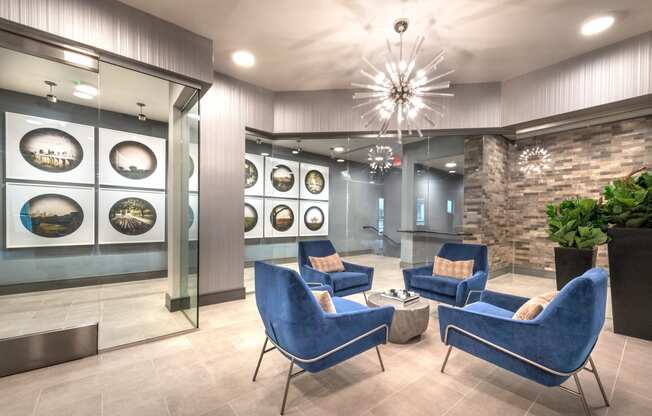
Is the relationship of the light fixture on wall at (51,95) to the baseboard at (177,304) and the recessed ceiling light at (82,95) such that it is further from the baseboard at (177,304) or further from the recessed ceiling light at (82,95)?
the baseboard at (177,304)

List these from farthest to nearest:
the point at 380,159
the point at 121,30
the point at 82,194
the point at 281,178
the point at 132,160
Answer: the point at 380,159, the point at 281,178, the point at 132,160, the point at 82,194, the point at 121,30

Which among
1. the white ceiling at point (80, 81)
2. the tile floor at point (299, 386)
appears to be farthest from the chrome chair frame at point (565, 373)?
the white ceiling at point (80, 81)

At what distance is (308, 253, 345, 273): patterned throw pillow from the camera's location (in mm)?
4180

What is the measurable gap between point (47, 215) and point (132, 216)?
4.72ft

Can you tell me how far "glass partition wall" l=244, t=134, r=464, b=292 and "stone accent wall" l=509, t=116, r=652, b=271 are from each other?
135cm

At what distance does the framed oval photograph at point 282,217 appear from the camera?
6.23 metres

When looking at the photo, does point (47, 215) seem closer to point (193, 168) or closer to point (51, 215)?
point (51, 215)

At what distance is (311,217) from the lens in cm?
630

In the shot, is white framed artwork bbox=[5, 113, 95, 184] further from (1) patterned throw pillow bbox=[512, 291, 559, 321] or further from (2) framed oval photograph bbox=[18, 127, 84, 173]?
(1) patterned throw pillow bbox=[512, 291, 559, 321]

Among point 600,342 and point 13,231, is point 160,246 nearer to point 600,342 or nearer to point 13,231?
point 13,231

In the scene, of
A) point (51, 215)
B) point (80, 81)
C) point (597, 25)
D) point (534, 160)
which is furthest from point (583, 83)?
point (51, 215)

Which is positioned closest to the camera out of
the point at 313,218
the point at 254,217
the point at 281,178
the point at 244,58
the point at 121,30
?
the point at 121,30

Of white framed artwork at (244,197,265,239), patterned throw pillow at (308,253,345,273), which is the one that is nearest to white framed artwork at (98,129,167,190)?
white framed artwork at (244,197,265,239)

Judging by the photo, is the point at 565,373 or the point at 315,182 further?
the point at 315,182
